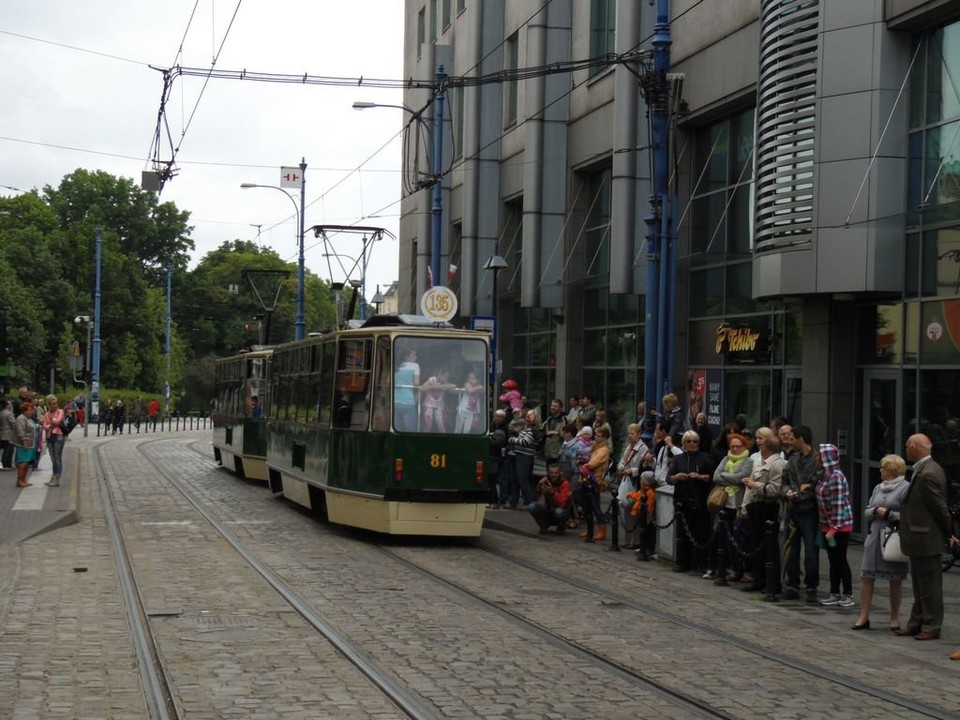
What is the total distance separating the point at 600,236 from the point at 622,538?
1209 centimetres

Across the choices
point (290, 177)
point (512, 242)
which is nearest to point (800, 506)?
point (512, 242)

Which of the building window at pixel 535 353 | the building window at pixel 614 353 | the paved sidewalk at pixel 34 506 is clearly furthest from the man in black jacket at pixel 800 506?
the building window at pixel 535 353

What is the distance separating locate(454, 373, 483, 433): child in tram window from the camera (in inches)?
699

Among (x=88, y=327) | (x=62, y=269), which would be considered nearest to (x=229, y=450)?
(x=88, y=327)

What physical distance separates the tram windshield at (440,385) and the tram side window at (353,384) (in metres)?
0.57

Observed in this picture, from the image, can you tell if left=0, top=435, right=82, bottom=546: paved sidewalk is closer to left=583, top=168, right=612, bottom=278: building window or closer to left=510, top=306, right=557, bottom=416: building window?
left=510, top=306, right=557, bottom=416: building window

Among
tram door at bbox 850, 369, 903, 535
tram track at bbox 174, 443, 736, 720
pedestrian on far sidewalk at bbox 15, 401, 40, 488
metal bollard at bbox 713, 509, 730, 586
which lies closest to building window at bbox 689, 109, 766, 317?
tram door at bbox 850, 369, 903, 535

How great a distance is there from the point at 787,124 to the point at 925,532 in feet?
29.7

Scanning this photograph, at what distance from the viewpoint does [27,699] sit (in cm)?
827

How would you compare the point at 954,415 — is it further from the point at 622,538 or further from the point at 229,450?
the point at 229,450

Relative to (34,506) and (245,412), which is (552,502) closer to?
(34,506)

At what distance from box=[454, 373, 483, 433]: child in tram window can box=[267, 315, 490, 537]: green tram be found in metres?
0.01

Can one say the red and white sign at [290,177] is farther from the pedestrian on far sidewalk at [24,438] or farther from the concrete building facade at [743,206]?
the pedestrian on far sidewalk at [24,438]

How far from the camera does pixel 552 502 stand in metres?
19.3
